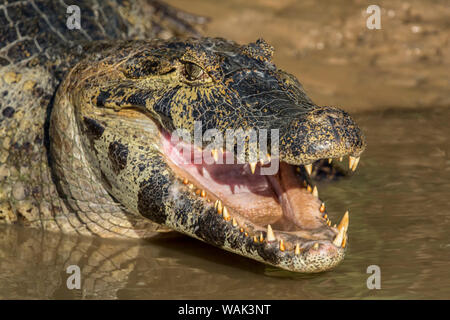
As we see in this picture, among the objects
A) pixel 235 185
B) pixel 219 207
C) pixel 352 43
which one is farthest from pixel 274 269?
pixel 352 43

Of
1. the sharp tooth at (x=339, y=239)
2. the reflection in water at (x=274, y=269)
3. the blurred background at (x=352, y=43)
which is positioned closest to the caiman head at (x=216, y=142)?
the sharp tooth at (x=339, y=239)

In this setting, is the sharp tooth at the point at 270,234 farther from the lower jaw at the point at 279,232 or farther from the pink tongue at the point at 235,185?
the pink tongue at the point at 235,185

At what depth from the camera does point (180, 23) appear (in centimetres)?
807

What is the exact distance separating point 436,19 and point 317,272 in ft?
19.5

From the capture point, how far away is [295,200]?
13.1ft

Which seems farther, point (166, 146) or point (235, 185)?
point (235, 185)

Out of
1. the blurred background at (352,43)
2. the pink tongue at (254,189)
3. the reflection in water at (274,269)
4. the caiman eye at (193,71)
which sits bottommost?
the reflection in water at (274,269)

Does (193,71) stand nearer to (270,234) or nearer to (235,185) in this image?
(235,185)

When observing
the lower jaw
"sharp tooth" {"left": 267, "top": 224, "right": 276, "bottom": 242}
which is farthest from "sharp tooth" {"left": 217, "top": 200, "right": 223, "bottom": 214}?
"sharp tooth" {"left": 267, "top": 224, "right": 276, "bottom": 242}

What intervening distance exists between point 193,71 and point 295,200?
3.17 feet

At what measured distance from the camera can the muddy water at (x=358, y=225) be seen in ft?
12.5

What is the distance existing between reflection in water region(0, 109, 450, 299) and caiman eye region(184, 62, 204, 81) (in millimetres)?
1061

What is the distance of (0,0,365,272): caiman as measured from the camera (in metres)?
3.62

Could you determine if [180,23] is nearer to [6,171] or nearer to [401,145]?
[401,145]
